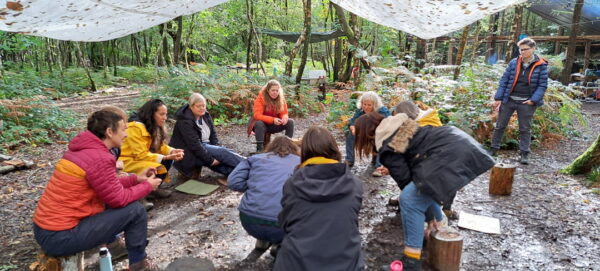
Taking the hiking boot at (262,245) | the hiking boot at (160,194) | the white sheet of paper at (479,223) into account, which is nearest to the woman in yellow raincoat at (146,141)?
the hiking boot at (160,194)

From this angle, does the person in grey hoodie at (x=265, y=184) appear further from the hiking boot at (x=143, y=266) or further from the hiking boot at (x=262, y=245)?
the hiking boot at (x=143, y=266)

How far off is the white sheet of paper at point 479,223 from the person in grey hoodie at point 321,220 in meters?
2.03

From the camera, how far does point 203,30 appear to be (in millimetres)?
19078

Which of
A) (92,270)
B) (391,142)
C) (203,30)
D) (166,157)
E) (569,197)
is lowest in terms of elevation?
(92,270)

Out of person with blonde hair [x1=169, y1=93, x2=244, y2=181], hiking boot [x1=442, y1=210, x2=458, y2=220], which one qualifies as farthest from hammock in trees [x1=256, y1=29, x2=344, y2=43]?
hiking boot [x1=442, y1=210, x2=458, y2=220]

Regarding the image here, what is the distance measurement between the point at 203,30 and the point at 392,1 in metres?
19.0

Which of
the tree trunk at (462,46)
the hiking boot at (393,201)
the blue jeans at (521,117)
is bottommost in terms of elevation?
the hiking boot at (393,201)

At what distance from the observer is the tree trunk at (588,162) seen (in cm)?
479

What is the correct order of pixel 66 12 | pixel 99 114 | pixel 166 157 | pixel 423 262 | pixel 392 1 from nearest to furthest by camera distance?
pixel 66 12 → pixel 392 1 → pixel 99 114 → pixel 423 262 → pixel 166 157

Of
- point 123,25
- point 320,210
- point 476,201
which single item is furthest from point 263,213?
point 476,201

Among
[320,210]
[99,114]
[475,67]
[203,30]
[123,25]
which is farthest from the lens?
[203,30]

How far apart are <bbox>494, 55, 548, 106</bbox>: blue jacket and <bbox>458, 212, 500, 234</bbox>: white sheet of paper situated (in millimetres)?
2488

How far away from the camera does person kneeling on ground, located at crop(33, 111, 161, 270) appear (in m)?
2.31

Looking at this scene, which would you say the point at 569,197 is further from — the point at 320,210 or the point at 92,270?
the point at 92,270
